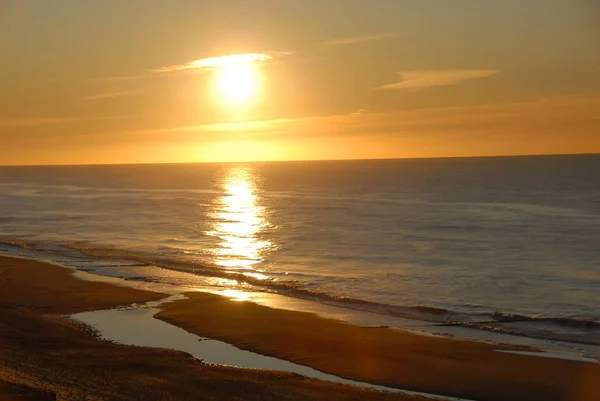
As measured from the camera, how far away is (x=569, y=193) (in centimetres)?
10288

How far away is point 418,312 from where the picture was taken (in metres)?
24.9

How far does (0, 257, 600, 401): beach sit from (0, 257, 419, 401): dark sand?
23 millimetres

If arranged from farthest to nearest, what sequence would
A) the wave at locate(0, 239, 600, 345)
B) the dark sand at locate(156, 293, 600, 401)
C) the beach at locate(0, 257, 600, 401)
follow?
the wave at locate(0, 239, 600, 345), the dark sand at locate(156, 293, 600, 401), the beach at locate(0, 257, 600, 401)

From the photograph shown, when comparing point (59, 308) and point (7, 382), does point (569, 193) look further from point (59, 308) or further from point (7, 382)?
point (7, 382)

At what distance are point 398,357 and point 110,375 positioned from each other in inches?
290

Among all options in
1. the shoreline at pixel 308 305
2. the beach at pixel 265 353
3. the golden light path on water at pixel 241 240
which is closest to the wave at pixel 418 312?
the shoreline at pixel 308 305

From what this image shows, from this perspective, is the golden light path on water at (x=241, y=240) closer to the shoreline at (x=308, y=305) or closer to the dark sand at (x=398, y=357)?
the shoreline at (x=308, y=305)

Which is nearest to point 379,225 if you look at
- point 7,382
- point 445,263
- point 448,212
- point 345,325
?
point 448,212

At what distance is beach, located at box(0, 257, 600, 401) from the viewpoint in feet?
46.6

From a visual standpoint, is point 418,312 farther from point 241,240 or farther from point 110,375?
point 241,240

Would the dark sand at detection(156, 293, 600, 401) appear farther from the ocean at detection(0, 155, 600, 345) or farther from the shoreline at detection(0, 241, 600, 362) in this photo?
the ocean at detection(0, 155, 600, 345)

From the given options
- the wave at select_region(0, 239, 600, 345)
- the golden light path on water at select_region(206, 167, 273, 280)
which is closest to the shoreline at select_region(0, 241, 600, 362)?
the wave at select_region(0, 239, 600, 345)

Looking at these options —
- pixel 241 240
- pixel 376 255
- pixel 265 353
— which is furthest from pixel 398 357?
pixel 241 240

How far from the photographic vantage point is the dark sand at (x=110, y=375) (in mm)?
13391
